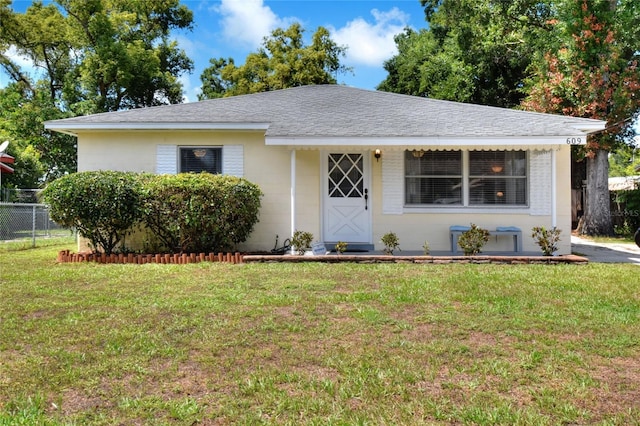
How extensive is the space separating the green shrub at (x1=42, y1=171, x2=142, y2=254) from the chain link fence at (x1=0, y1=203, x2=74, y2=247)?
2641 mm

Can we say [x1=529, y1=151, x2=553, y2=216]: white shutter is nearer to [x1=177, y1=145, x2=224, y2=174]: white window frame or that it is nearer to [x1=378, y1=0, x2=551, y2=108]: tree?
[x1=177, y1=145, x2=224, y2=174]: white window frame

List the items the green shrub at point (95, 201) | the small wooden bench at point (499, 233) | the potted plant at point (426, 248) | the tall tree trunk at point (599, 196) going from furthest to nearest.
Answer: the tall tree trunk at point (599, 196), the small wooden bench at point (499, 233), the potted plant at point (426, 248), the green shrub at point (95, 201)

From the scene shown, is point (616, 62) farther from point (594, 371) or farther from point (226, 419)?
point (226, 419)

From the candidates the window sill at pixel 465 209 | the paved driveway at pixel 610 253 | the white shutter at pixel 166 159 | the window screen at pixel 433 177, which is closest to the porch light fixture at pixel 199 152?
the white shutter at pixel 166 159

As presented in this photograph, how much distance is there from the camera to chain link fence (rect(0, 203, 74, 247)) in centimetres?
1145

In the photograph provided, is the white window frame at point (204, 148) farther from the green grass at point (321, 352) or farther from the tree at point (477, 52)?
the tree at point (477, 52)

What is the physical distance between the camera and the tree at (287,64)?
26.1m

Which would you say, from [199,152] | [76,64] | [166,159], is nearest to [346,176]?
[199,152]

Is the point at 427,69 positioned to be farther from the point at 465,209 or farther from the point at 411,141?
the point at 411,141

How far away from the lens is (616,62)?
13398 millimetres

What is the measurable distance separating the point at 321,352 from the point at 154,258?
→ 5949mm

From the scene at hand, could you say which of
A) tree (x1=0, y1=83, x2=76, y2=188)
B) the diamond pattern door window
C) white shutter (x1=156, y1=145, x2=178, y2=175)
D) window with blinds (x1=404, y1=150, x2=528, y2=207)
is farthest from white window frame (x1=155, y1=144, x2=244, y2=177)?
tree (x1=0, y1=83, x2=76, y2=188)

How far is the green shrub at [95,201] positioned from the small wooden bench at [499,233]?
6.35m

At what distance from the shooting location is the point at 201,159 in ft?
32.5
